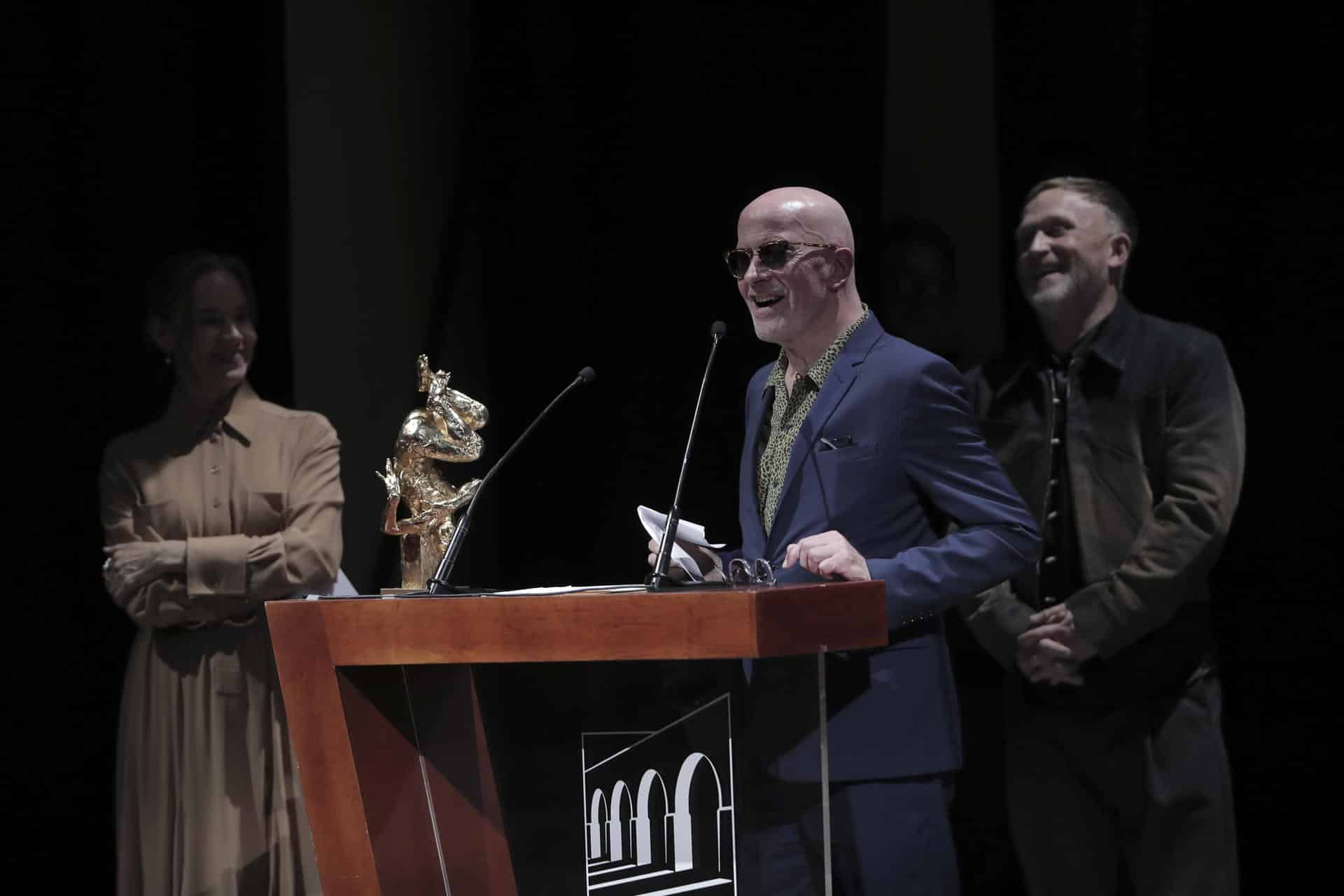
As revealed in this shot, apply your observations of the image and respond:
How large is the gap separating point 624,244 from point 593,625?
2.04 m

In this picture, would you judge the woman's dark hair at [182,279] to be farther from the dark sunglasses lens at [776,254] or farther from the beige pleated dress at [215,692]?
the dark sunglasses lens at [776,254]

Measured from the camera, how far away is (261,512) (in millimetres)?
3875

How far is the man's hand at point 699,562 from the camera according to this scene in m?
2.50

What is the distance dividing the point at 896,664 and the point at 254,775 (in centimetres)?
184

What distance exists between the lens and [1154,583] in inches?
134

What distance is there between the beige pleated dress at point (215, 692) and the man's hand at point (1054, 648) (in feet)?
5.30

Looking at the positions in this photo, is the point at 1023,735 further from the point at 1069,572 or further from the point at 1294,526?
the point at 1294,526

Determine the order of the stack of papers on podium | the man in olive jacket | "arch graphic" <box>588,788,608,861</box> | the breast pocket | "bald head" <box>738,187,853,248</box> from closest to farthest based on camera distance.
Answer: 1. "arch graphic" <box>588,788,608,861</box>
2. the stack of papers on podium
3. "bald head" <box>738,187,853,248</box>
4. the man in olive jacket
5. the breast pocket

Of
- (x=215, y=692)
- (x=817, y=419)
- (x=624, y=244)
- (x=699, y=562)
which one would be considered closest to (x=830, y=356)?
(x=817, y=419)

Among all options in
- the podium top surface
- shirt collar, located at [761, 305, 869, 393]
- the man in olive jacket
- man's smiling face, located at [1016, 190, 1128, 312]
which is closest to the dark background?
man's smiling face, located at [1016, 190, 1128, 312]

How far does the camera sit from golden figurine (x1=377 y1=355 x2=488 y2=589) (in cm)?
284

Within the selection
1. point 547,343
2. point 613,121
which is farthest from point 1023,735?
point 613,121

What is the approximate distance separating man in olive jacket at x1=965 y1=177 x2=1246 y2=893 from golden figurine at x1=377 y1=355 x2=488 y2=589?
4.25 ft

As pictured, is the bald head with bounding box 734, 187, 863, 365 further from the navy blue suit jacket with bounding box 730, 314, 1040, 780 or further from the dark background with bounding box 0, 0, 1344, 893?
the dark background with bounding box 0, 0, 1344, 893
